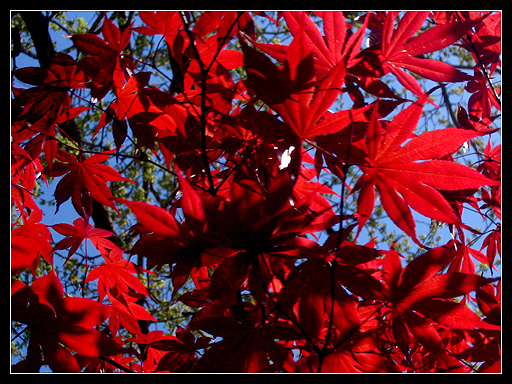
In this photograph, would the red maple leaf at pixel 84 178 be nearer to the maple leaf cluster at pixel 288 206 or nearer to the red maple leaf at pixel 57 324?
the maple leaf cluster at pixel 288 206

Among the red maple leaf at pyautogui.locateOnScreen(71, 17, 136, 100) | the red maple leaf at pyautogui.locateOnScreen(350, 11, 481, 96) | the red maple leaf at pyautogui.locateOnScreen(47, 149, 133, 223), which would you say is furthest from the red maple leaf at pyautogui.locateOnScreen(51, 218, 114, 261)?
the red maple leaf at pyautogui.locateOnScreen(350, 11, 481, 96)

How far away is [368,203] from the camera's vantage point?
642mm

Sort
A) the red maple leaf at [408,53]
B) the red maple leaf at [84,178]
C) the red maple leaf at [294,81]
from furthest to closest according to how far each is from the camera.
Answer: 1. the red maple leaf at [84,178]
2. the red maple leaf at [408,53]
3. the red maple leaf at [294,81]

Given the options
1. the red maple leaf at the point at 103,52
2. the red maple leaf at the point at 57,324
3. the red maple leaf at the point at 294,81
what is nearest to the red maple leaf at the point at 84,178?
the red maple leaf at the point at 103,52

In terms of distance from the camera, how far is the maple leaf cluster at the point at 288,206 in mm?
525

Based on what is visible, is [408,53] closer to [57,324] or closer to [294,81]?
[294,81]

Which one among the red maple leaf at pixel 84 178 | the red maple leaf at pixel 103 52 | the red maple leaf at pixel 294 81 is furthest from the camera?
the red maple leaf at pixel 84 178

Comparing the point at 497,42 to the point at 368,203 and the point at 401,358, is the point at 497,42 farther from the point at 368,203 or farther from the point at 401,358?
the point at 401,358

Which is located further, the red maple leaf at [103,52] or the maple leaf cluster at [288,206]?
the red maple leaf at [103,52]

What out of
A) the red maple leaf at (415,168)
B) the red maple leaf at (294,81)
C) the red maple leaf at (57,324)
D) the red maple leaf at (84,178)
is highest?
the red maple leaf at (84,178)

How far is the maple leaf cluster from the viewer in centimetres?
53

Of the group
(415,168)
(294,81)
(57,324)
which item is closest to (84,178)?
(57,324)

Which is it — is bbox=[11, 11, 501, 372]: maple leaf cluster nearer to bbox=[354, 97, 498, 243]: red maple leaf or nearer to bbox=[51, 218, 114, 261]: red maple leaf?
bbox=[354, 97, 498, 243]: red maple leaf

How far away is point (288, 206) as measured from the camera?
0.50 meters
